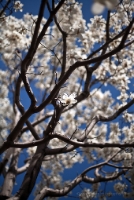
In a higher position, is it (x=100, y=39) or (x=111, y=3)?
(x=100, y=39)

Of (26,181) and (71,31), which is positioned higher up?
(71,31)

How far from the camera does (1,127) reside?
561cm

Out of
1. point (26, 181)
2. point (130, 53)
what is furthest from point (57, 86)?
point (130, 53)

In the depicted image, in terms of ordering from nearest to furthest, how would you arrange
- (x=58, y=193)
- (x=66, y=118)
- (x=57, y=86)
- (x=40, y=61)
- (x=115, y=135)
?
1. (x=57, y=86)
2. (x=58, y=193)
3. (x=115, y=135)
4. (x=66, y=118)
5. (x=40, y=61)

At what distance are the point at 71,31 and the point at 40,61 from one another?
9.85 ft

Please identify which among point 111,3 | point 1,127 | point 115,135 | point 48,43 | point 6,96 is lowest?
point 115,135

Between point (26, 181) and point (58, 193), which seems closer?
point (26, 181)

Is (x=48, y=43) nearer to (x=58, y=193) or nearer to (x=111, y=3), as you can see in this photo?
(x=58, y=193)

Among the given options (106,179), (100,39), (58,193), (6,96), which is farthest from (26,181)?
(6,96)

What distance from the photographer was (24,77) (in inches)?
64.1

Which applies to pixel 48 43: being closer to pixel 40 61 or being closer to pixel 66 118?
pixel 40 61

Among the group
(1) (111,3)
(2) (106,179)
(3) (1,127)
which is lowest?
(2) (106,179)

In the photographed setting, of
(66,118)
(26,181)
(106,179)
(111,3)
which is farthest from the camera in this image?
(66,118)

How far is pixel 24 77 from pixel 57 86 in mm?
322
